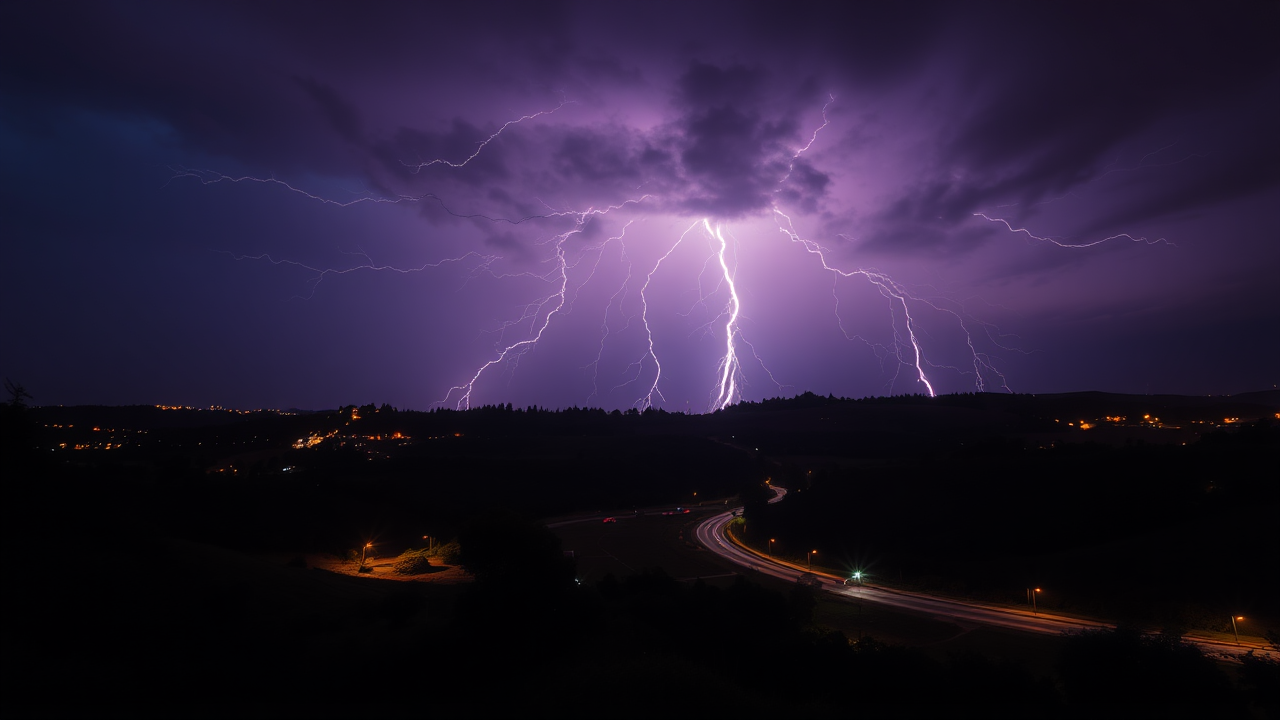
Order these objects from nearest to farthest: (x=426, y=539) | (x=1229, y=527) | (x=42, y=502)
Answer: (x=42, y=502), (x=1229, y=527), (x=426, y=539)

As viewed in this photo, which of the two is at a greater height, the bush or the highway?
the highway

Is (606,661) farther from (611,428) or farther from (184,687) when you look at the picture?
(611,428)

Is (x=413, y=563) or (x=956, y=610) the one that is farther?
(x=413, y=563)

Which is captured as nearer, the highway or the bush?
the highway

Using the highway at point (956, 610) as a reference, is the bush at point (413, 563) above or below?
below

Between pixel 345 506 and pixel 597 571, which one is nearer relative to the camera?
pixel 597 571

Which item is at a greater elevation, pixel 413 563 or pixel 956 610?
pixel 956 610

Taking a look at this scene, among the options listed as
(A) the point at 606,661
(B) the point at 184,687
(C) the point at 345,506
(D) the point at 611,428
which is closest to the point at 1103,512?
(A) the point at 606,661

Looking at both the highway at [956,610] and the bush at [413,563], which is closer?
the highway at [956,610]
